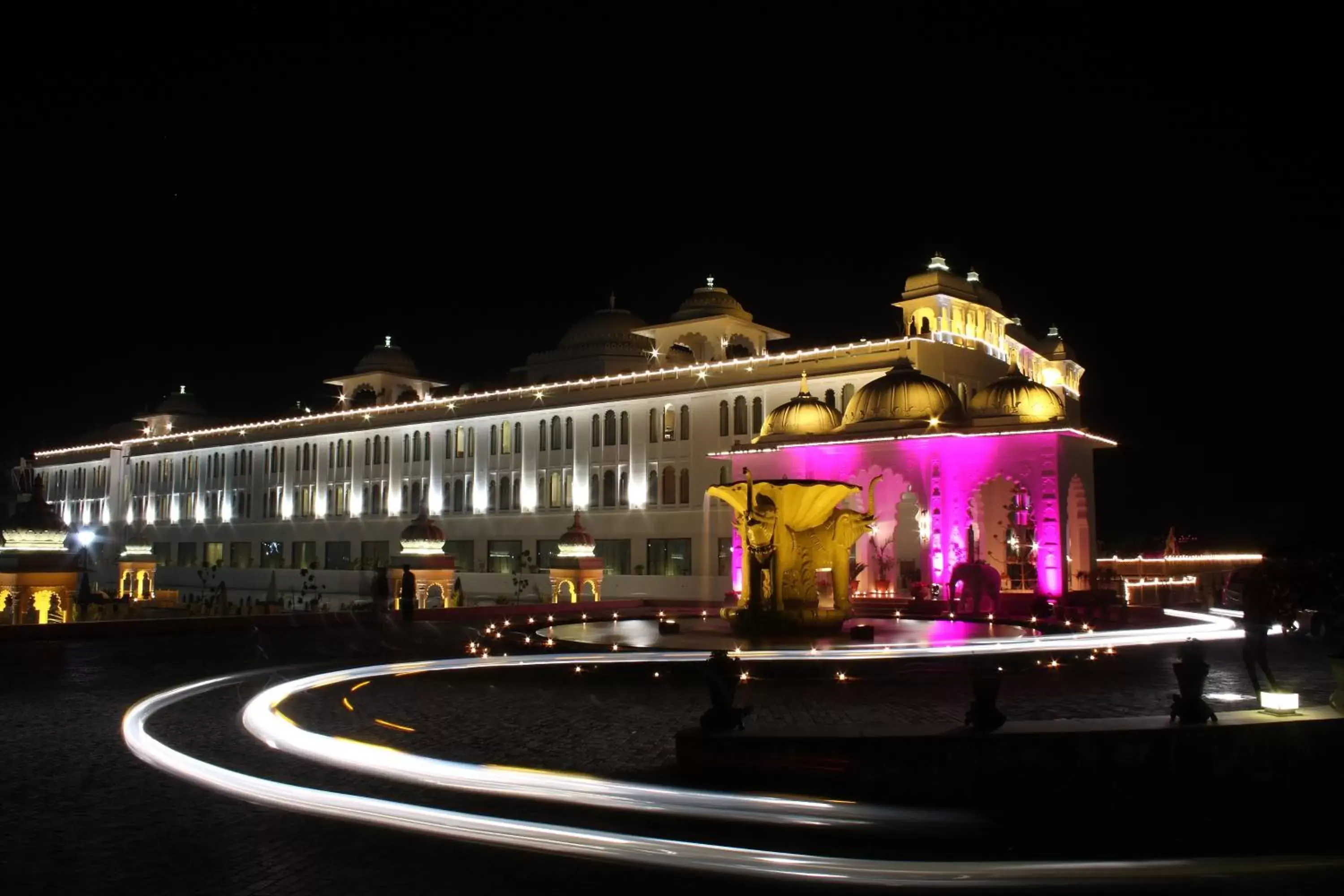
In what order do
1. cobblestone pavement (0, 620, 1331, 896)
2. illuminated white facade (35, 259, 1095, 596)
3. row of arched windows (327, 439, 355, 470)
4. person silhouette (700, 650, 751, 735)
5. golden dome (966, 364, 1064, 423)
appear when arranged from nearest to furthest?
cobblestone pavement (0, 620, 1331, 896) < person silhouette (700, 650, 751, 735) < golden dome (966, 364, 1064, 423) < illuminated white facade (35, 259, 1095, 596) < row of arched windows (327, 439, 355, 470)

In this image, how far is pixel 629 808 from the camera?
293 inches

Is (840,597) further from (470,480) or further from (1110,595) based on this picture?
(470,480)

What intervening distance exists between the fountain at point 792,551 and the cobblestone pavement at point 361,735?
489cm

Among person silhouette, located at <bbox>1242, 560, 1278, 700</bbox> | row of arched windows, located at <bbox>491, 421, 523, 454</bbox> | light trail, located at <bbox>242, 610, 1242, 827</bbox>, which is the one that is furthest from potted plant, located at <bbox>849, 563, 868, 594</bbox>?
row of arched windows, located at <bbox>491, 421, 523, 454</bbox>

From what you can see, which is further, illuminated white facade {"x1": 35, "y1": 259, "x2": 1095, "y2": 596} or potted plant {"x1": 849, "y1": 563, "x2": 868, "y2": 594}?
illuminated white facade {"x1": 35, "y1": 259, "x2": 1095, "y2": 596}

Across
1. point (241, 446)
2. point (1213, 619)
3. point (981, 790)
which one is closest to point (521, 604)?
point (1213, 619)

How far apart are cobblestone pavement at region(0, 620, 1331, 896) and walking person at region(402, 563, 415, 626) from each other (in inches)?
258

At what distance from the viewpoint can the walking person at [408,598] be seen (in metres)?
26.5

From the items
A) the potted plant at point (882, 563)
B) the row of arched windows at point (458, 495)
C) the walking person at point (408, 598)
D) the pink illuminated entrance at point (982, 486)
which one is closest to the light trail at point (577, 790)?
the walking person at point (408, 598)

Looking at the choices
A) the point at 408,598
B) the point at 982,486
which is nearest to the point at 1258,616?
the point at 982,486

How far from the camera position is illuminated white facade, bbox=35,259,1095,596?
40.3 metres

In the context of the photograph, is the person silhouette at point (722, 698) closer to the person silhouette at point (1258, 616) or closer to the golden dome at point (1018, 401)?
the person silhouette at point (1258, 616)

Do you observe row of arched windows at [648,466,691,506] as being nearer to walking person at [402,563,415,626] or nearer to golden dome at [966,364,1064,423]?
golden dome at [966,364,1064,423]

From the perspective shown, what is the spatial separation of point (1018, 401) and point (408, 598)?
1720cm
